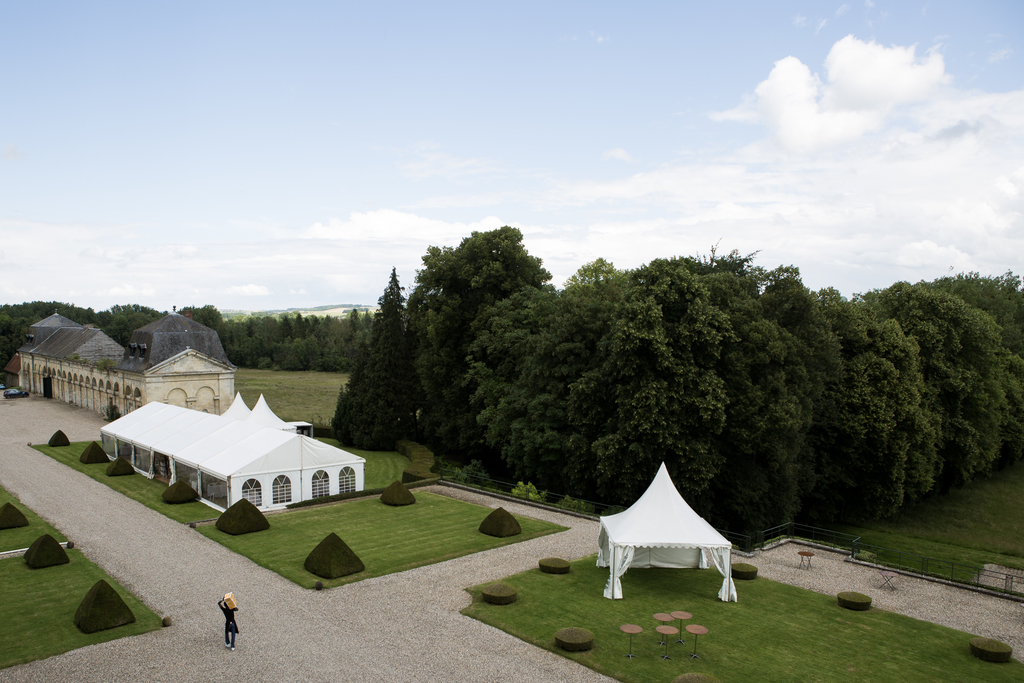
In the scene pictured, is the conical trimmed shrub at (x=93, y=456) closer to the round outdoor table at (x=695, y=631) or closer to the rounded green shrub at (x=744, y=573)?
the rounded green shrub at (x=744, y=573)

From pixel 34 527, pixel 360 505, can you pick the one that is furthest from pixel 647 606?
pixel 34 527

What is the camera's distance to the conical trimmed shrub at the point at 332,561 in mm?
19903

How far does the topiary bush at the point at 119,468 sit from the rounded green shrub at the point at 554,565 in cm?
2483

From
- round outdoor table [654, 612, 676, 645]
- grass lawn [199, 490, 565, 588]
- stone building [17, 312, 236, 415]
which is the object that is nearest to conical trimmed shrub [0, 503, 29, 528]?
grass lawn [199, 490, 565, 588]

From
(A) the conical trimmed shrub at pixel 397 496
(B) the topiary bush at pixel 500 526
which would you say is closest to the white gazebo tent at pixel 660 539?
(B) the topiary bush at pixel 500 526

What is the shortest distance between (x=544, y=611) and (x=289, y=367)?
120 meters

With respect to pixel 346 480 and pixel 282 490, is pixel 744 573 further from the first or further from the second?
pixel 282 490

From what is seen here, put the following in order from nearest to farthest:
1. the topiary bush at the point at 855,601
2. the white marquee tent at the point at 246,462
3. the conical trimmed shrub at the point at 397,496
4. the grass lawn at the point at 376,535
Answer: the topiary bush at the point at 855,601
the grass lawn at the point at 376,535
the white marquee tent at the point at 246,462
the conical trimmed shrub at the point at 397,496

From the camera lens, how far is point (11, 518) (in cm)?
2459

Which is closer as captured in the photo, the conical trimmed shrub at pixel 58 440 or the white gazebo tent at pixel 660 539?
the white gazebo tent at pixel 660 539

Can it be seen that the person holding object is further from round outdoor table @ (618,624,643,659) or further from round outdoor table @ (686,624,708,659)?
round outdoor table @ (686,624,708,659)

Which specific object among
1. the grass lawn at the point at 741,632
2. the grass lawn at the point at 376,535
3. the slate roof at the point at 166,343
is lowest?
the grass lawn at the point at 376,535

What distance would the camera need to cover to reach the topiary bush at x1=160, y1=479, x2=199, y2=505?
2852 centimetres

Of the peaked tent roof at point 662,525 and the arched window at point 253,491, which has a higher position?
the peaked tent roof at point 662,525
